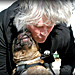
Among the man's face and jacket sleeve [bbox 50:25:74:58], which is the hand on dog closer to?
the man's face

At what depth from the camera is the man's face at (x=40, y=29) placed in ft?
2.52

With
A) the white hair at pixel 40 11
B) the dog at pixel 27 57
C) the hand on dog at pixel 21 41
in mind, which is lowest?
the dog at pixel 27 57

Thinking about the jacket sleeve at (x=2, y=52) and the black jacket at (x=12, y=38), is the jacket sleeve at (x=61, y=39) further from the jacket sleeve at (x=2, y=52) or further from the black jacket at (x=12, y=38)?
the jacket sleeve at (x=2, y=52)

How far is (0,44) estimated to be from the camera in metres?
0.83

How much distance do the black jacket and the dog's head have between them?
0.05 m

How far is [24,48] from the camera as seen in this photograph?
798 millimetres

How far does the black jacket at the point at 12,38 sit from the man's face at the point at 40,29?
0.26ft

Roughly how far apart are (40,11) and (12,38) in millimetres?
218

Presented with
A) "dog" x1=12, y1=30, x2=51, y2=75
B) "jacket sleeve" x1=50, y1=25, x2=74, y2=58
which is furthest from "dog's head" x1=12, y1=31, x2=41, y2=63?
"jacket sleeve" x1=50, y1=25, x2=74, y2=58

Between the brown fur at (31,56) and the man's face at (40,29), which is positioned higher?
the man's face at (40,29)

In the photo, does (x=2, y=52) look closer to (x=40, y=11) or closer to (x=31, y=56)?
(x=31, y=56)

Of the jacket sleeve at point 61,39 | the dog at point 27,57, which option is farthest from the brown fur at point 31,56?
the jacket sleeve at point 61,39

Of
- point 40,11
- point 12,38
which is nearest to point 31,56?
point 12,38

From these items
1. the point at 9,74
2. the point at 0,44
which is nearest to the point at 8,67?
the point at 9,74
